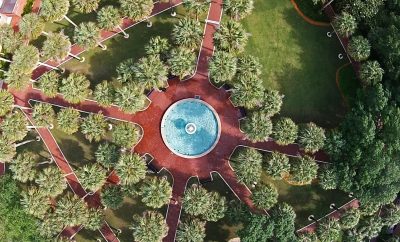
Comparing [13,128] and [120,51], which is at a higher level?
[120,51]

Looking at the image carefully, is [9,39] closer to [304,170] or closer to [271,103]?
[271,103]

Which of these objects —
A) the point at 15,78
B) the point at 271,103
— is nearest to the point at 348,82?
the point at 271,103

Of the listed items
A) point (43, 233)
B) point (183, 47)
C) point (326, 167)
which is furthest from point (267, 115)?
point (43, 233)

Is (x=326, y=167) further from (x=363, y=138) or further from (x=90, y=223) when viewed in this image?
(x=90, y=223)

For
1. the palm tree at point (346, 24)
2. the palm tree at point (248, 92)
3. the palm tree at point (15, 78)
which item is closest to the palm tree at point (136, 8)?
the palm tree at point (248, 92)

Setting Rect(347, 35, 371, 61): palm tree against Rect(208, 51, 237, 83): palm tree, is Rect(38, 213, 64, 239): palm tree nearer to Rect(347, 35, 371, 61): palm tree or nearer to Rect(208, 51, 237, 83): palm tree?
Rect(208, 51, 237, 83): palm tree

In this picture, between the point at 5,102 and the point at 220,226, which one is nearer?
the point at 5,102

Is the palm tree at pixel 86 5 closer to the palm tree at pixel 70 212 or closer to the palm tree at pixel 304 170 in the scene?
the palm tree at pixel 70 212
